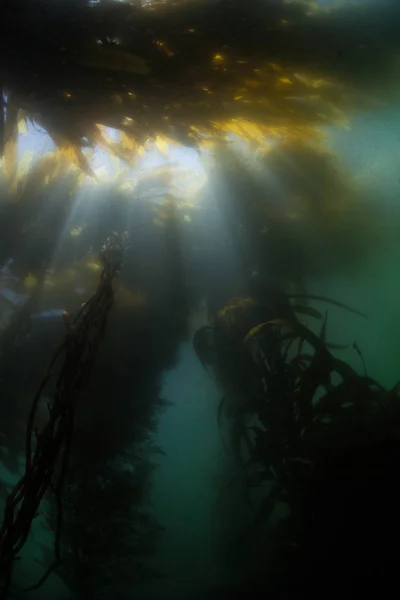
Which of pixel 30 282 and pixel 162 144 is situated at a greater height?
pixel 30 282

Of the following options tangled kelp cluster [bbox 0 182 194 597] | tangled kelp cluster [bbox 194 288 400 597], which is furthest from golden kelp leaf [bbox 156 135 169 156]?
tangled kelp cluster [bbox 0 182 194 597]

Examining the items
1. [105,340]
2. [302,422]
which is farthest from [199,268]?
[302,422]

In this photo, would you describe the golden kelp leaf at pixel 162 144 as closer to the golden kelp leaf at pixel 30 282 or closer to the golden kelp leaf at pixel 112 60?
the golden kelp leaf at pixel 112 60

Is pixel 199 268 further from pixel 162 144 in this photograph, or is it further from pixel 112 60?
pixel 112 60

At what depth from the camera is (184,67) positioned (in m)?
2.84

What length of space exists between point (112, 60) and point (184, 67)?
0.55m

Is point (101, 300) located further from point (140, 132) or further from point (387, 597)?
point (387, 597)

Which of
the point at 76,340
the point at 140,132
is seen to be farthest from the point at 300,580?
the point at 140,132

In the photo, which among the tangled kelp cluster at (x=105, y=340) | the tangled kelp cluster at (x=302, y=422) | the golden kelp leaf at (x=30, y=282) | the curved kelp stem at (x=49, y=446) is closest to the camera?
the curved kelp stem at (x=49, y=446)

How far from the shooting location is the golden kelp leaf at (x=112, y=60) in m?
2.66

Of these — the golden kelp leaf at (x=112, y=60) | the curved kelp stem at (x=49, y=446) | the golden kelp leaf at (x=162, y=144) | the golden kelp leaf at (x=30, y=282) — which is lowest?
the curved kelp stem at (x=49, y=446)

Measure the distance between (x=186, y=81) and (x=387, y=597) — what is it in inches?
164

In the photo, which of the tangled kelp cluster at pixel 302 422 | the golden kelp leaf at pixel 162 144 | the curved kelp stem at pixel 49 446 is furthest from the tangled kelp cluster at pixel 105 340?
the curved kelp stem at pixel 49 446

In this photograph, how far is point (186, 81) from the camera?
294cm
